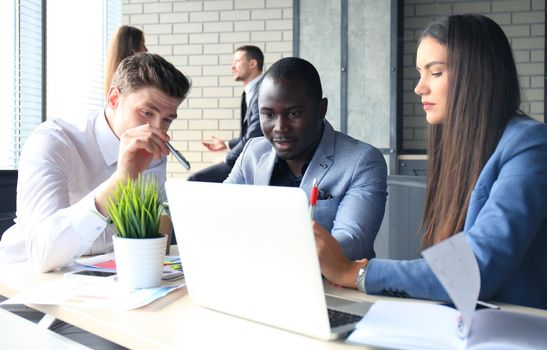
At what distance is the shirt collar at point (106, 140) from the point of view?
194 centimetres

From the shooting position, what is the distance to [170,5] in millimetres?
5270

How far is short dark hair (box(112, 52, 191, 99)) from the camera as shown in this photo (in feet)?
6.23

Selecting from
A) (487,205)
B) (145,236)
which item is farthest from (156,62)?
(487,205)

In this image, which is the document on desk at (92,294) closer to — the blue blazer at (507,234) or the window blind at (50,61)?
the blue blazer at (507,234)

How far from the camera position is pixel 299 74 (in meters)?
1.95

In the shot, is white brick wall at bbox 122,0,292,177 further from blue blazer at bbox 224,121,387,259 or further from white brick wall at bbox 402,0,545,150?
blue blazer at bbox 224,121,387,259

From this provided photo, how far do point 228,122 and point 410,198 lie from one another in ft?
6.31

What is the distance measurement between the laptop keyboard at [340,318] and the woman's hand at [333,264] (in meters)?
0.25

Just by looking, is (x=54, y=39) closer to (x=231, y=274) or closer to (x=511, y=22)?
(x=511, y=22)

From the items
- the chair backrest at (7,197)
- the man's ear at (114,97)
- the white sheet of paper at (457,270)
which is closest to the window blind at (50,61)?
the chair backrest at (7,197)

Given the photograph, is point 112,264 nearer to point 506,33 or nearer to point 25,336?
point 25,336

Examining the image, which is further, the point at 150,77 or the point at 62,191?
the point at 150,77

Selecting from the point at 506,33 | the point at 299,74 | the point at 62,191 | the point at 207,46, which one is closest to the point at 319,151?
the point at 299,74

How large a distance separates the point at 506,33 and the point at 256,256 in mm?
3563
